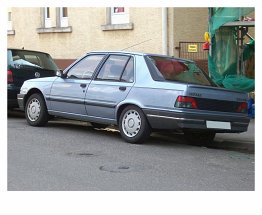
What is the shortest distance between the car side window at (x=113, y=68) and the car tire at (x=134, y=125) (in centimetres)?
67

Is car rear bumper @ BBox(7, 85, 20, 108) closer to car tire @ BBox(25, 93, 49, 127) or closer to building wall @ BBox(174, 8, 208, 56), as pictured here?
car tire @ BBox(25, 93, 49, 127)

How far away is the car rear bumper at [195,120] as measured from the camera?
742 cm

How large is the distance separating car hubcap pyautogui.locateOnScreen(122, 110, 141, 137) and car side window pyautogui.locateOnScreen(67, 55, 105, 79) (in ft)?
3.89

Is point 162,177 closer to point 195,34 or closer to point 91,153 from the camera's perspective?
point 91,153

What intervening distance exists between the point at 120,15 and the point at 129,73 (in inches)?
291

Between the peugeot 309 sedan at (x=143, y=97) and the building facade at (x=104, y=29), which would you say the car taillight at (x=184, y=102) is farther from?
the building facade at (x=104, y=29)

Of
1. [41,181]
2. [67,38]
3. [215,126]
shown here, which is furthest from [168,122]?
[67,38]

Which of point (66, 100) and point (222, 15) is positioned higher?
point (222, 15)

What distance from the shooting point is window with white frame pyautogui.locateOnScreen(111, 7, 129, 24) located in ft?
49.1

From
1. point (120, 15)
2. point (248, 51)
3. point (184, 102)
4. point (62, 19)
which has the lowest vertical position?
point (184, 102)

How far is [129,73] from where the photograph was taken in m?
8.16

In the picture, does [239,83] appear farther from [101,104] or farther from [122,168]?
[122,168]

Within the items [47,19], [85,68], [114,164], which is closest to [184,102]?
[114,164]

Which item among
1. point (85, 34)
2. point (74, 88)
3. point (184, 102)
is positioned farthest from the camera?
point (85, 34)
